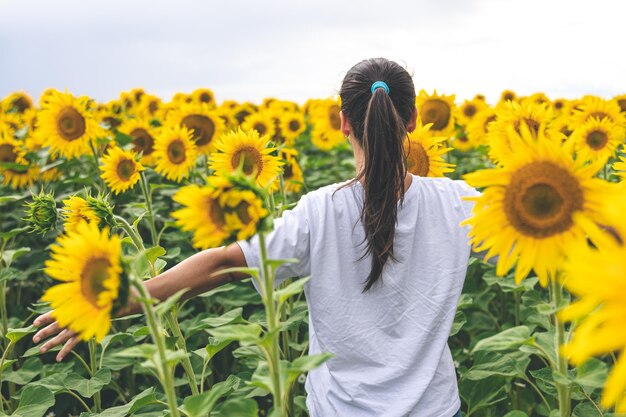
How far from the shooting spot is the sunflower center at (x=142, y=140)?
573 cm

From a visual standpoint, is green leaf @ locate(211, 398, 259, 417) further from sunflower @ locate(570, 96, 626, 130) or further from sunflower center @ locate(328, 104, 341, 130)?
sunflower center @ locate(328, 104, 341, 130)

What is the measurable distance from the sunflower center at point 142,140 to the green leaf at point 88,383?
291 cm

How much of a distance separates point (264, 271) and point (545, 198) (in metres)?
0.71

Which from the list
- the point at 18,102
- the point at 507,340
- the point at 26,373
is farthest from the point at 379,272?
the point at 18,102

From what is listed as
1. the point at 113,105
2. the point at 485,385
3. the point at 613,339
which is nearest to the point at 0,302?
the point at 485,385

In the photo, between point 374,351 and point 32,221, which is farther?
point 32,221

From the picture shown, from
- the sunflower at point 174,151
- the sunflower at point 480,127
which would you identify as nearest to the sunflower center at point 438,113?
the sunflower at point 480,127

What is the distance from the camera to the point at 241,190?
1.54m

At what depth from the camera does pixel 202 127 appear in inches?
220

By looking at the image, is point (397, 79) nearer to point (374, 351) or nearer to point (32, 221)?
point (374, 351)

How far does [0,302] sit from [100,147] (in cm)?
212

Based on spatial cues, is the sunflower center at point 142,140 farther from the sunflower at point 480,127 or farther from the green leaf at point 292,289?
the green leaf at point 292,289

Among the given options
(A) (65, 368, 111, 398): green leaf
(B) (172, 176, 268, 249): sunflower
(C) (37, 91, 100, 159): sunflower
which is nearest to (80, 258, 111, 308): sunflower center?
(B) (172, 176, 268, 249): sunflower

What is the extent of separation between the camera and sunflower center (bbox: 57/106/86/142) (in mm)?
5285
